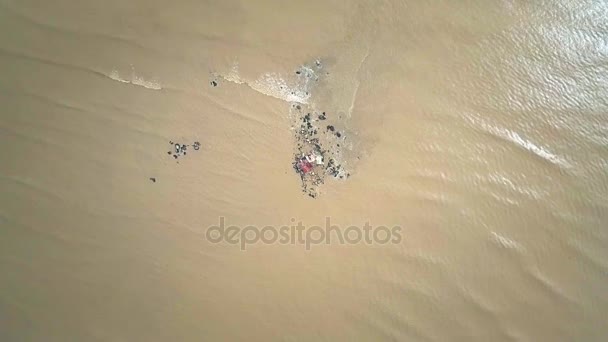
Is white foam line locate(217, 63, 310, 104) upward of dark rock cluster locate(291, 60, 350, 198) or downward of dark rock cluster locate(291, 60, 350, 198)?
upward

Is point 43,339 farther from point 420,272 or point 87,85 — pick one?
point 420,272

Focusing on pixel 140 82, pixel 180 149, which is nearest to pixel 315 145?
pixel 180 149

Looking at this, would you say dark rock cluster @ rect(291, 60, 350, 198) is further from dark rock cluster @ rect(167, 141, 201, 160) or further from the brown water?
dark rock cluster @ rect(167, 141, 201, 160)

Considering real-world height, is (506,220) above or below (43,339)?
above

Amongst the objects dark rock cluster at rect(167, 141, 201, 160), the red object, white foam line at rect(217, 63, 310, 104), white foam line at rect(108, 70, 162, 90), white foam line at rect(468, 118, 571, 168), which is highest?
white foam line at rect(468, 118, 571, 168)

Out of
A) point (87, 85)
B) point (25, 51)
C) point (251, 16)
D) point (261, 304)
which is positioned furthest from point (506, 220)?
point (25, 51)

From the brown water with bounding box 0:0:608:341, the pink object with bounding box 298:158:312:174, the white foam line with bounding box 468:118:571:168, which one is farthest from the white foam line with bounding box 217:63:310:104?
the white foam line with bounding box 468:118:571:168

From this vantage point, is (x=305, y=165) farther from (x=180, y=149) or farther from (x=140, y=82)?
(x=140, y=82)

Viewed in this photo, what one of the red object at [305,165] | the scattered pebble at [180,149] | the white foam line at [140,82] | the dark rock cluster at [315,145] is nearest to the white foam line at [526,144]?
the dark rock cluster at [315,145]
